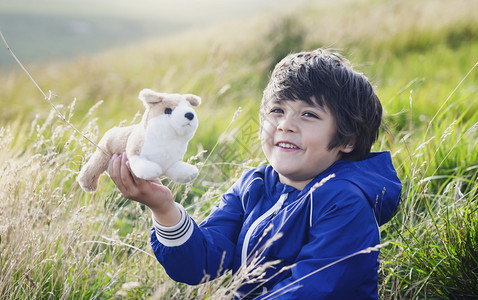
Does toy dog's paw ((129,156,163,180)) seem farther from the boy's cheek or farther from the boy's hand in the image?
the boy's cheek

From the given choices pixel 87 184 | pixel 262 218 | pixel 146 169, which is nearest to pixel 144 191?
pixel 87 184

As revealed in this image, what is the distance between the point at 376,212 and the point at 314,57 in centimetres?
71

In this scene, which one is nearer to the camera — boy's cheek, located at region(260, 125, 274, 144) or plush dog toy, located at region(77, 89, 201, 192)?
plush dog toy, located at region(77, 89, 201, 192)

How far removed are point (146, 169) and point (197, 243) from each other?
626 mm

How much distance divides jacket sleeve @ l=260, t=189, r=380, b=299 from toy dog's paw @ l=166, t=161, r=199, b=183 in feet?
1.73

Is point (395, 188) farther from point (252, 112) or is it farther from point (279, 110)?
point (252, 112)

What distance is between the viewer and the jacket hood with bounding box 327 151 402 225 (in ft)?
5.77

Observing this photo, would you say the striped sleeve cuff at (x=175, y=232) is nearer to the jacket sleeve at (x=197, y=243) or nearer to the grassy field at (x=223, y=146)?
the jacket sleeve at (x=197, y=243)

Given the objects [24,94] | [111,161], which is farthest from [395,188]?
[24,94]

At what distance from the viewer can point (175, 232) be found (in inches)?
68.7

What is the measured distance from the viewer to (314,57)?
6.39ft

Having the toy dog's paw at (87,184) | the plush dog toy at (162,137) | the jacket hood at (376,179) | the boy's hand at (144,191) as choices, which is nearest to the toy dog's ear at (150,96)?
the plush dog toy at (162,137)

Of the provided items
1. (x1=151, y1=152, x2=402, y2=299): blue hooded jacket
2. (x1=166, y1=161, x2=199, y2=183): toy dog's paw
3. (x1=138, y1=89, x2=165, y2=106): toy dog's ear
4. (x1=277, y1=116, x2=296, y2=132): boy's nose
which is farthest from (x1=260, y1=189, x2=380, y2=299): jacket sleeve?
(x1=138, y1=89, x2=165, y2=106): toy dog's ear

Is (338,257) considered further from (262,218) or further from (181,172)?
(181,172)
